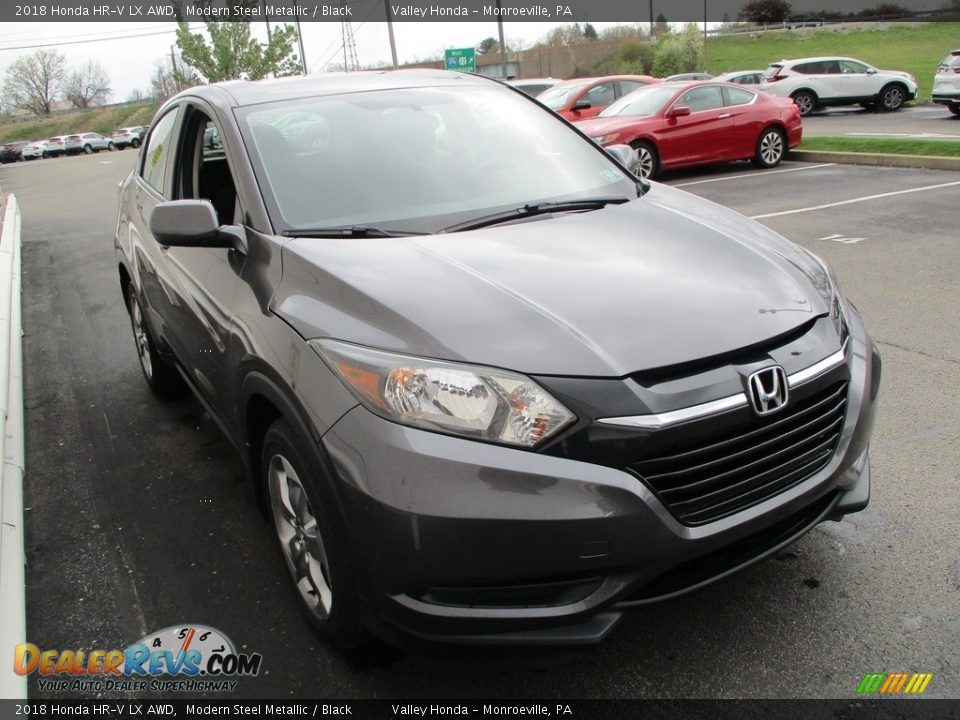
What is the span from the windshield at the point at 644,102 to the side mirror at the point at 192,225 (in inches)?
436

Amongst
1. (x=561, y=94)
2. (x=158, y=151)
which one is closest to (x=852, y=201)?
(x=561, y=94)

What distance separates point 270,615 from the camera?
9.22ft

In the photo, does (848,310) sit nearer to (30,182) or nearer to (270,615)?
(270,615)

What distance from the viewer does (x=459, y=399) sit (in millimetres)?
2039

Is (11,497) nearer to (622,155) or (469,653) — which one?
(469,653)

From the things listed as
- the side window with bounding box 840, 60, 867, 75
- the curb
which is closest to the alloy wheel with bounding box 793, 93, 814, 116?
the side window with bounding box 840, 60, 867, 75

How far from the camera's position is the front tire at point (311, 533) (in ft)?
7.16

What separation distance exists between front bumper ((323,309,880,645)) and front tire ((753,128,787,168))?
482 inches

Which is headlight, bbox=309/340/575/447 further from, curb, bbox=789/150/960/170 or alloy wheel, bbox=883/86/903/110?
alloy wheel, bbox=883/86/903/110

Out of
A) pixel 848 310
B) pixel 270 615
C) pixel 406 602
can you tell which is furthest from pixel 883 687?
pixel 270 615

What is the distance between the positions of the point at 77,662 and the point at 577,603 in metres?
1.75

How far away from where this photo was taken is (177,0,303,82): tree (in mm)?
43938

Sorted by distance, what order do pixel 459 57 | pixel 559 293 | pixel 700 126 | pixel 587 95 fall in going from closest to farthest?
pixel 559 293
pixel 700 126
pixel 587 95
pixel 459 57

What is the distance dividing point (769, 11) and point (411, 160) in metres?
79.8
